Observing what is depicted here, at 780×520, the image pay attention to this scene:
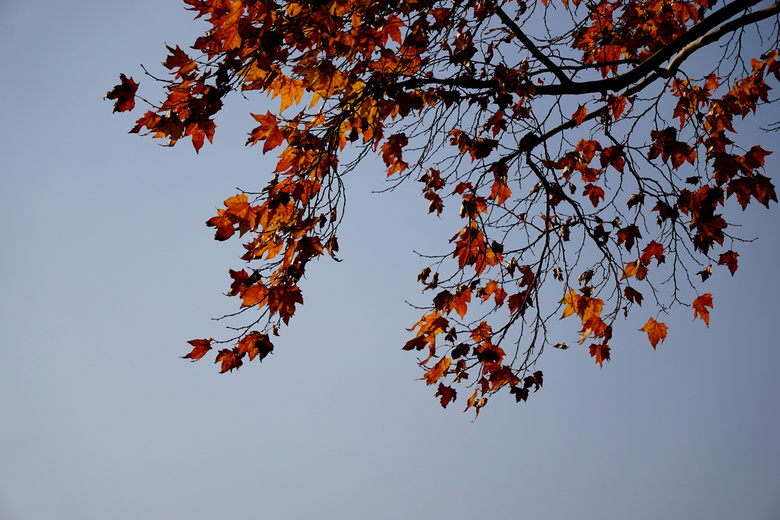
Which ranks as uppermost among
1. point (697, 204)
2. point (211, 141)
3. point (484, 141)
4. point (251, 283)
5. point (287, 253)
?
point (484, 141)

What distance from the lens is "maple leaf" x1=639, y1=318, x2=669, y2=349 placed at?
3.25 m

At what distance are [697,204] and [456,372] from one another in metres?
1.84

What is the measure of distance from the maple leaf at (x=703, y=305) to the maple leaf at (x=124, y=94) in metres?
3.49

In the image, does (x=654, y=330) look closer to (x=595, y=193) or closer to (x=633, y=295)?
(x=633, y=295)

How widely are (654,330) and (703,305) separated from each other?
36cm

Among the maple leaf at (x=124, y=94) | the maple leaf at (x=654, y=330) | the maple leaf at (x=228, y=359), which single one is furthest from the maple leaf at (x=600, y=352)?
the maple leaf at (x=124, y=94)

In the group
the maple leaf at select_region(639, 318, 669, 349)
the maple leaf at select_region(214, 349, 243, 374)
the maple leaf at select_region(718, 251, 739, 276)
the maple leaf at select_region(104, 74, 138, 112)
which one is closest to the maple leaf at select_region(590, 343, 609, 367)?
the maple leaf at select_region(639, 318, 669, 349)

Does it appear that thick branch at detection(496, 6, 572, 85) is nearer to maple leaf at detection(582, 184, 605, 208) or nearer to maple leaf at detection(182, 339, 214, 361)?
maple leaf at detection(582, 184, 605, 208)

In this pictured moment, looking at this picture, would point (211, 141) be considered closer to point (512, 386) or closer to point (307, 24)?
point (307, 24)

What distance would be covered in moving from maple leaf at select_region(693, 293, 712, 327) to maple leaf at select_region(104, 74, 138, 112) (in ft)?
11.4

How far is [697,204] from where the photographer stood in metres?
3.06

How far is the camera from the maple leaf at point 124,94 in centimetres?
207

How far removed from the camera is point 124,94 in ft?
6.92

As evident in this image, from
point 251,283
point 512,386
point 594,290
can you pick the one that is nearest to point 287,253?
point 251,283
